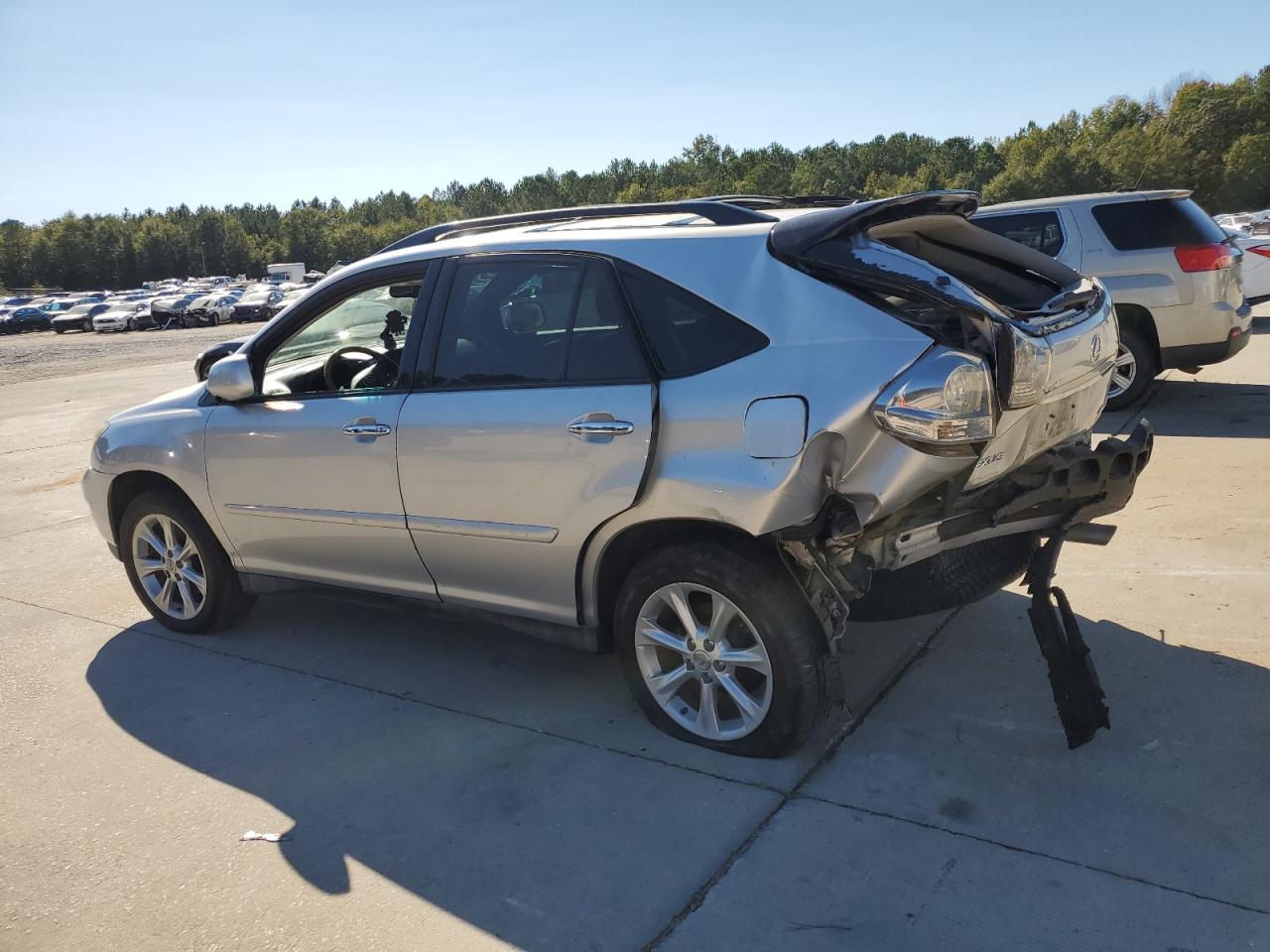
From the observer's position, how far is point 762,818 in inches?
127

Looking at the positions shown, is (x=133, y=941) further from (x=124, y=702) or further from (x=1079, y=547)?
(x=1079, y=547)

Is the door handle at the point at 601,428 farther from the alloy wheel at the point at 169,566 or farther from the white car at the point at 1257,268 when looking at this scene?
the white car at the point at 1257,268

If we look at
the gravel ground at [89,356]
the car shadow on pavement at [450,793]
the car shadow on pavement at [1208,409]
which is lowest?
the gravel ground at [89,356]

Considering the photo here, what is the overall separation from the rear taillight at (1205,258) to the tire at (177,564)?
721cm

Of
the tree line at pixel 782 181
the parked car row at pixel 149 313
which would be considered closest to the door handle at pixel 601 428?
the parked car row at pixel 149 313

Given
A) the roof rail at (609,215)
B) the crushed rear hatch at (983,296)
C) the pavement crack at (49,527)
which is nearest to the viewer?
the crushed rear hatch at (983,296)

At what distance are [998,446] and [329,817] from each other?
2509 millimetres

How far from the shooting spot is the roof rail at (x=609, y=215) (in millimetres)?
3754

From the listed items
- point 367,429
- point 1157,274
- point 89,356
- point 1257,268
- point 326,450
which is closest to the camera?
point 367,429

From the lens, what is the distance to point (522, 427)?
3727mm

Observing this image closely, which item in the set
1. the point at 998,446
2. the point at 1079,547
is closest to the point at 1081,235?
the point at 1079,547

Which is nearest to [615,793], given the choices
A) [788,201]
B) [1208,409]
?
[788,201]

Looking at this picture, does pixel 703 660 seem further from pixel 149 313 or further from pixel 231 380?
pixel 149 313

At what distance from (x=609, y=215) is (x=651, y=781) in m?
2.22
